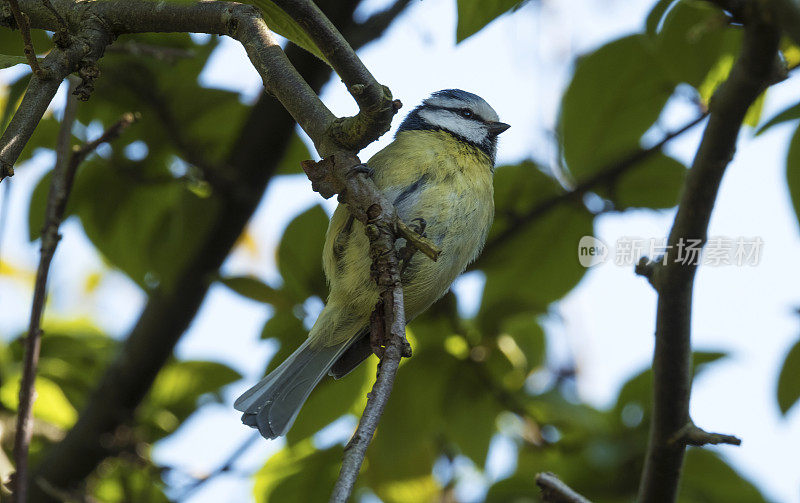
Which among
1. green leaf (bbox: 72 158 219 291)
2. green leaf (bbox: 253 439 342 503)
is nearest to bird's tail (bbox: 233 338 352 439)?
green leaf (bbox: 253 439 342 503)

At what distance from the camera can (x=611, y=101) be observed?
2.28 m

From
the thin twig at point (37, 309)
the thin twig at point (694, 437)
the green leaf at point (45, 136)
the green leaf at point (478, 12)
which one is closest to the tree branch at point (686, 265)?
the thin twig at point (694, 437)

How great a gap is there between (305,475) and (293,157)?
3.33 ft

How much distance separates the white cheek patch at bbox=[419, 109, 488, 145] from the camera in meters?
2.71

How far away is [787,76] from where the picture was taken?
1.23 meters

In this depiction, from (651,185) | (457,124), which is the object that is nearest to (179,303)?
(457,124)

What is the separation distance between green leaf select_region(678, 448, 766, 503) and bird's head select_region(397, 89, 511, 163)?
1177mm

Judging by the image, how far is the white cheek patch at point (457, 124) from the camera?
2707 millimetres

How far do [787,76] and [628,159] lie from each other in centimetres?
125

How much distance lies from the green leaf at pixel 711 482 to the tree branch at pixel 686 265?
63 cm

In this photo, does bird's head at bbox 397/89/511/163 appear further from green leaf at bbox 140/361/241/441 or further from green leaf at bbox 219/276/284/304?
green leaf at bbox 140/361/241/441

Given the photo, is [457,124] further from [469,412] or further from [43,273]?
[43,273]

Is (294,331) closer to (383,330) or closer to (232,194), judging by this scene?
(232,194)

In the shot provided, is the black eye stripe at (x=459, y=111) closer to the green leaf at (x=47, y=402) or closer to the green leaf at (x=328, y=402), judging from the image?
the green leaf at (x=328, y=402)
